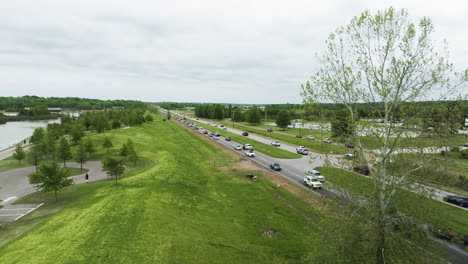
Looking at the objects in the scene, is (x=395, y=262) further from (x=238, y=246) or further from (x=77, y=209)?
(x=77, y=209)

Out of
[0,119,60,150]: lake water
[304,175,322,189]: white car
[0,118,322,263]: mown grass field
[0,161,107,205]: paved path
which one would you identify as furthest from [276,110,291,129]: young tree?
[0,119,60,150]: lake water

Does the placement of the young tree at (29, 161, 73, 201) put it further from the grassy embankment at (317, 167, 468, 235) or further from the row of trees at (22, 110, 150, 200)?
the grassy embankment at (317, 167, 468, 235)

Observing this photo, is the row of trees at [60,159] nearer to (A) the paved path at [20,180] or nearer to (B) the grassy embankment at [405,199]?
(A) the paved path at [20,180]

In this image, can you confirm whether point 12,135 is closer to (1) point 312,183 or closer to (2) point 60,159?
(2) point 60,159

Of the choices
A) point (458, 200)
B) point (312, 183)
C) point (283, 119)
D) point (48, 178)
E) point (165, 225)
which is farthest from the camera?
point (283, 119)

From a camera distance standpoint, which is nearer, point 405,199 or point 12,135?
point 405,199

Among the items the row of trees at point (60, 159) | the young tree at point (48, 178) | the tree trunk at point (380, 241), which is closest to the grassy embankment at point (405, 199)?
the tree trunk at point (380, 241)

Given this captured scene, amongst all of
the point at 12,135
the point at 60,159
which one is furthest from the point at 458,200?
→ the point at 12,135
